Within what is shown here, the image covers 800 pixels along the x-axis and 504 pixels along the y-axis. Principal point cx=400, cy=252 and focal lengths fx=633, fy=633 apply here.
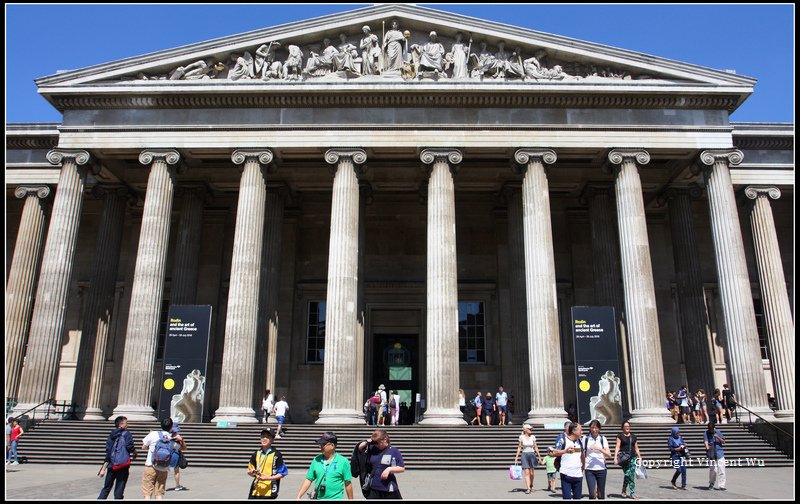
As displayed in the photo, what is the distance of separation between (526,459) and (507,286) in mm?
16779

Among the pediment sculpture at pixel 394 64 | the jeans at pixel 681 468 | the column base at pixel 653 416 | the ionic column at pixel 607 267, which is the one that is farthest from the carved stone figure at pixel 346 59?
the jeans at pixel 681 468

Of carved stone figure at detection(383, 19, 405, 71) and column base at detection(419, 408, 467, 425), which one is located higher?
carved stone figure at detection(383, 19, 405, 71)

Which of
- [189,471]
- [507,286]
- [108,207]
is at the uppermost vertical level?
[108,207]

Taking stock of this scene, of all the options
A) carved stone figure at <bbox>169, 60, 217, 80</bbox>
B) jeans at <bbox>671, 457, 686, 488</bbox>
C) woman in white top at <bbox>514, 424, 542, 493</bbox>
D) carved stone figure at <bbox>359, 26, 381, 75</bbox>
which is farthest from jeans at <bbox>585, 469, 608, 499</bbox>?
carved stone figure at <bbox>169, 60, 217, 80</bbox>

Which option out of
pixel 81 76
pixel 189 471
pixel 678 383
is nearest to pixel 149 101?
pixel 81 76

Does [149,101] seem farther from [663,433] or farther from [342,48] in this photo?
[663,433]

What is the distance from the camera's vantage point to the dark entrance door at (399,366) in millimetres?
29656

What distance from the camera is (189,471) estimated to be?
17.4 metres

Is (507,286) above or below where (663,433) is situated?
above

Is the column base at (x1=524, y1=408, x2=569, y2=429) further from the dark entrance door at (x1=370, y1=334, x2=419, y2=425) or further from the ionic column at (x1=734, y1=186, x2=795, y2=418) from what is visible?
the dark entrance door at (x1=370, y1=334, x2=419, y2=425)

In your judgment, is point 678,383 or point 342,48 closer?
point 342,48

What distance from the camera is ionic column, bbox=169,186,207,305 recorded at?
26.8 metres

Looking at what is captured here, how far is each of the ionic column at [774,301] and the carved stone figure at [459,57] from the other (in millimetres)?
13246

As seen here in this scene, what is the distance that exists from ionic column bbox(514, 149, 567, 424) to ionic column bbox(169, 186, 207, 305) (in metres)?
14.2
